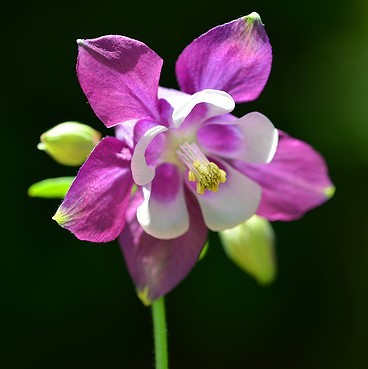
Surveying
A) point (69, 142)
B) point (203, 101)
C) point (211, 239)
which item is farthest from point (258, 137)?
point (211, 239)

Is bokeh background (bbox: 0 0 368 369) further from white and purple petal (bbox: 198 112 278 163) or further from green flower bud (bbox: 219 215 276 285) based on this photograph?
white and purple petal (bbox: 198 112 278 163)

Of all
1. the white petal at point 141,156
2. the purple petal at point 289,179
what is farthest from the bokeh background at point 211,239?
the white petal at point 141,156

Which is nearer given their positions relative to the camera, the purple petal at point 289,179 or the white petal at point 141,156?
A: the white petal at point 141,156

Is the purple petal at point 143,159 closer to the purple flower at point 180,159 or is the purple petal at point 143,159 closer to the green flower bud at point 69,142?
the purple flower at point 180,159

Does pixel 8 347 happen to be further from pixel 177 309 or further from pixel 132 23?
pixel 132 23

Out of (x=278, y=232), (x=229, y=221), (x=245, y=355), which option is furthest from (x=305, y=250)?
(x=229, y=221)
